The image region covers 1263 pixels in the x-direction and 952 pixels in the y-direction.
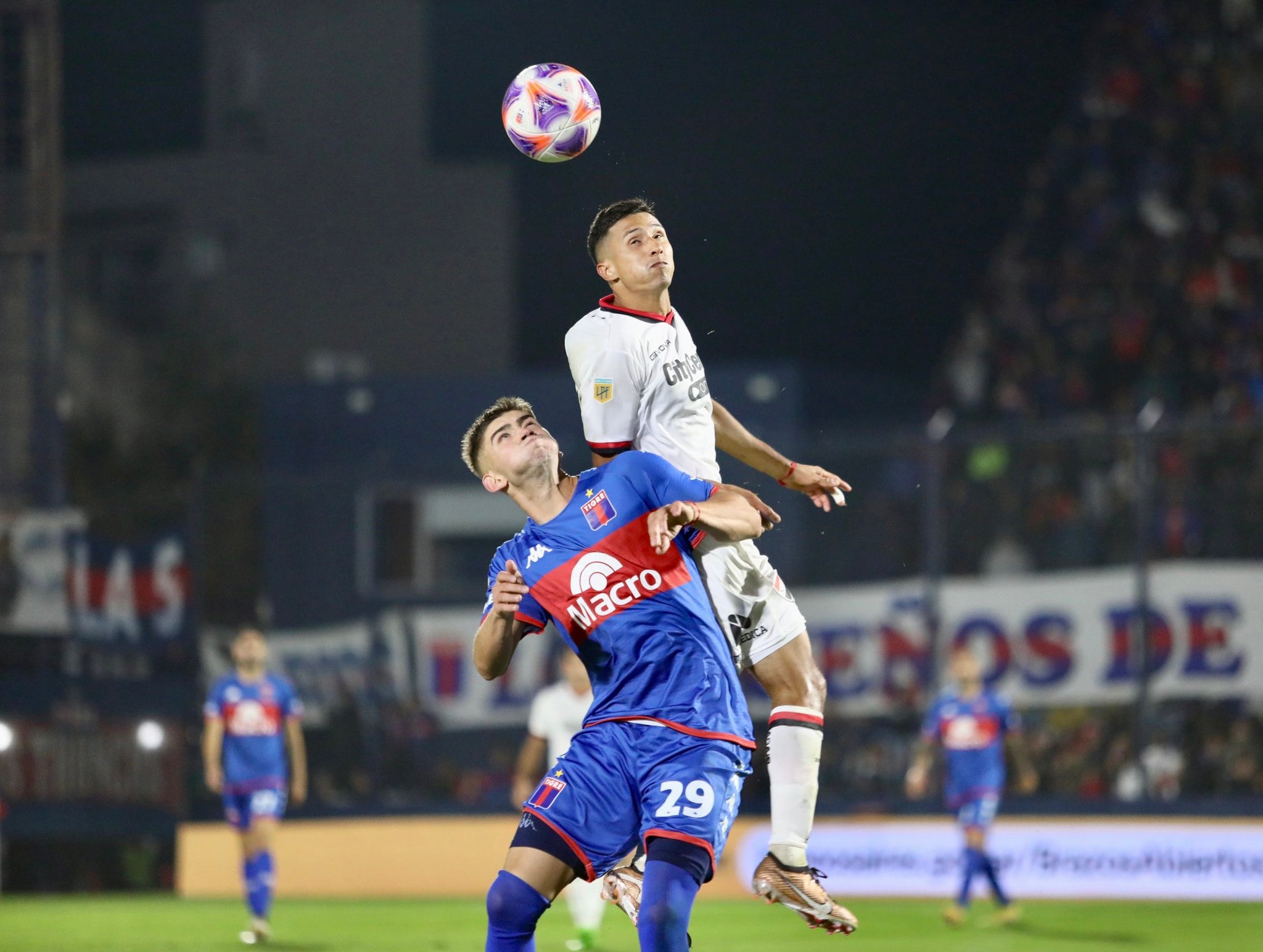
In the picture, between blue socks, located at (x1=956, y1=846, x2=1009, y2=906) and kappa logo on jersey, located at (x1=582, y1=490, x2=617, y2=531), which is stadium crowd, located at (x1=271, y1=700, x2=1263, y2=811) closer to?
blue socks, located at (x1=956, y1=846, x2=1009, y2=906)

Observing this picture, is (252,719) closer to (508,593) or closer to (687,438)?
(687,438)

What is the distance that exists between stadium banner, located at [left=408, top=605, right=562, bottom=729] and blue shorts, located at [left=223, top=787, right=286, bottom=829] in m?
4.06

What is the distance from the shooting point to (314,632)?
19.4 m

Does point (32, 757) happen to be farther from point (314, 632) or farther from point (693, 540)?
point (693, 540)

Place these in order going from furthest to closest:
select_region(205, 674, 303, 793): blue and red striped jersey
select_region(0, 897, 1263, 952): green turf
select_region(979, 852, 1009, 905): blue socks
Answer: select_region(205, 674, 303, 793): blue and red striped jersey < select_region(979, 852, 1009, 905): blue socks < select_region(0, 897, 1263, 952): green turf

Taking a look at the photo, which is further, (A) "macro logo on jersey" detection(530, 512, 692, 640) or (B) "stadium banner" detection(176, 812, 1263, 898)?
(B) "stadium banner" detection(176, 812, 1263, 898)

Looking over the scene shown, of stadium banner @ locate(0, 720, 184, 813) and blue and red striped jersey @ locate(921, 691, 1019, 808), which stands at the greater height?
blue and red striped jersey @ locate(921, 691, 1019, 808)

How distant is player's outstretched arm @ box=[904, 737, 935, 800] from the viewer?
1520cm

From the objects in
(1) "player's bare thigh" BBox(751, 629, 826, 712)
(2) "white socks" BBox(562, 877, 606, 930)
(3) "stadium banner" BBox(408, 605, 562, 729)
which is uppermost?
(1) "player's bare thigh" BBox(751, 629, 826, 712)

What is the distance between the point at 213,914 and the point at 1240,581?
959cm

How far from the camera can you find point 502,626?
230 inches

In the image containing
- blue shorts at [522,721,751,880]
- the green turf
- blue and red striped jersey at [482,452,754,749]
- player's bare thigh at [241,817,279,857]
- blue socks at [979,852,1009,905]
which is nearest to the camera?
blue shorts at [522,721,751,880]

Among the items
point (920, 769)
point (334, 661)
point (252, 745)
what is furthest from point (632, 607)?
point (334, 661)

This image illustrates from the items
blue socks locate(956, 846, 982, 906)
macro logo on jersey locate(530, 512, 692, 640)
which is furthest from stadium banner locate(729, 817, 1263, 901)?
macro logo on jersey locate(530, 512, 692, 640)
